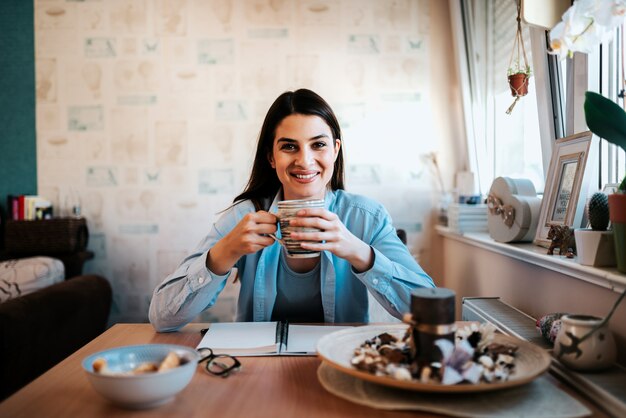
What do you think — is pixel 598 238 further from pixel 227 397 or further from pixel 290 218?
pixel 227 397

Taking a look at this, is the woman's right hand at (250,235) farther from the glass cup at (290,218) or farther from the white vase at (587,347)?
the white vase at (587,347)

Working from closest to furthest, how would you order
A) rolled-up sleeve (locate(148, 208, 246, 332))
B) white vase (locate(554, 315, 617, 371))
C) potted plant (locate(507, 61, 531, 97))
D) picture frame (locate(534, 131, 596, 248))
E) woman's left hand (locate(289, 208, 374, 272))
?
white vase (locate(554, 315, 617, 371)), woman's left hand (locate(289, 208, 374, 272)), rolled-up sleeve (locate(148, 208, 246, 332)), picture frame (locate(534, 131, 596, 248)), potted plant (locate(507, 61, 531, 97))

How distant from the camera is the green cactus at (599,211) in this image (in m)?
1.19

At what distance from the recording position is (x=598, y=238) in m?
1.18

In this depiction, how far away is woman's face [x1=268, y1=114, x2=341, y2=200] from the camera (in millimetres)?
1605

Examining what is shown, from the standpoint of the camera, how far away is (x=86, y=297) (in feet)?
8.63

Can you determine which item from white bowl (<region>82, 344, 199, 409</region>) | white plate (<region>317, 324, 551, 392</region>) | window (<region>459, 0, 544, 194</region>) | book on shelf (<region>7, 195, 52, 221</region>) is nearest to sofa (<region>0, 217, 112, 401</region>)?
book on shelf (<region>7, 195, 52, 221</region>)

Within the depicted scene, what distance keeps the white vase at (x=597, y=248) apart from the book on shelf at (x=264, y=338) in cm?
61

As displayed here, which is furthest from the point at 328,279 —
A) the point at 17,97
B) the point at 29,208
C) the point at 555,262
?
the point at 17,97

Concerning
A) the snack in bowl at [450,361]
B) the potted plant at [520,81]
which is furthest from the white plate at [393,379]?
the potted plant at [520,81]

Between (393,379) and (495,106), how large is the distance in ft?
7.61

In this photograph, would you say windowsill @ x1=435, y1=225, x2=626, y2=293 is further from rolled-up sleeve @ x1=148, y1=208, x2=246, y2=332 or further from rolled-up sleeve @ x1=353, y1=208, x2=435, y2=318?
rolled-up sleeve @ x1=148, y1=208, x2=246, y2=332

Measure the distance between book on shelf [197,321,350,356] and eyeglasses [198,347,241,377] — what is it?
0.03 metres

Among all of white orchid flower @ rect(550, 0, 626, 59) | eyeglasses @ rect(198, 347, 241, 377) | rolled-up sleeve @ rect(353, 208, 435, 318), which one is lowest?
eyeglasses @ rect(198, 347, 241, 377)
